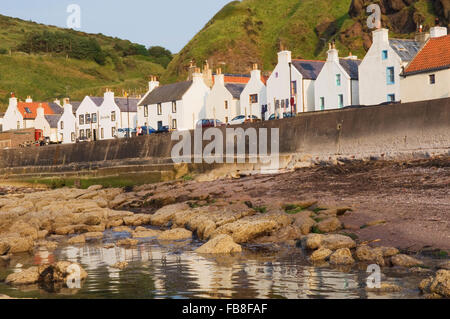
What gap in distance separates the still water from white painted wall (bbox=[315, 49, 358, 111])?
109 feet

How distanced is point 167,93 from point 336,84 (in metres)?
26.2

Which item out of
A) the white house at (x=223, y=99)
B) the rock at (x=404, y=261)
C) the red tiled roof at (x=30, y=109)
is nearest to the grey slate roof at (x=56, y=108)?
the red tiled roof at (x=30, y=109)

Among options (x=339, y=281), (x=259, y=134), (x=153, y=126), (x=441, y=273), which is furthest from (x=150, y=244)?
(x=153, y=126)

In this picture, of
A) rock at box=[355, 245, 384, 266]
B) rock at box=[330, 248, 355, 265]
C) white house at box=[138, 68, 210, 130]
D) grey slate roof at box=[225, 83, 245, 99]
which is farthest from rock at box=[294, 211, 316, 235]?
white house at box=[138, 68, 210, 130]

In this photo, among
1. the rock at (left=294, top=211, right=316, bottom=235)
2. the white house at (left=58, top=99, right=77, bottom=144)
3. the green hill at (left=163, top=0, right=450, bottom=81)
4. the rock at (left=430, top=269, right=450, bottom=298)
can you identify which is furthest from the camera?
the green hill at (left=163, top=0, right=450, bottom=81)

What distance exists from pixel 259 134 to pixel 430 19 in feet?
219

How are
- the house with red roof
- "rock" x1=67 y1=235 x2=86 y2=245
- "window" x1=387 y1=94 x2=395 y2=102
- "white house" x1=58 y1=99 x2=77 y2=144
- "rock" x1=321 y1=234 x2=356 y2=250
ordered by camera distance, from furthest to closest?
1. the house with red roof
2. "white house" x1=58 y1=99 x2=77 y2=144
3. "window" x1=387 y1=94 x2=395 y2=102
4. "rock" x1=67 y1=235 x2=86 y2=245
5. "rock" x1=321 y1=234 x2=356 y2=250

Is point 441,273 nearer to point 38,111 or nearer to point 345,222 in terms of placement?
point 345,222

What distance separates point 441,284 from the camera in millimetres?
14195

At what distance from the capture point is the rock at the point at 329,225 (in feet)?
73.5

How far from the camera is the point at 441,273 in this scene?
14.6m

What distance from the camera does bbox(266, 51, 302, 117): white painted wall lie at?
57156mm

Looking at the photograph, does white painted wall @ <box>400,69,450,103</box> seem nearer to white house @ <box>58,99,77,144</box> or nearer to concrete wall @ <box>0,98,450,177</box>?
concrete wall @ <box>0,98,450,177</box>
